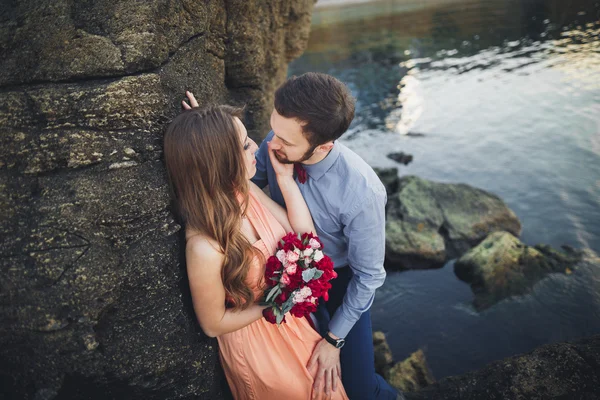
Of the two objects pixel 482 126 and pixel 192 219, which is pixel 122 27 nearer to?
pixel 192 219

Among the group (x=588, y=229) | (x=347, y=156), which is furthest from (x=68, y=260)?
(x=588, y=229)

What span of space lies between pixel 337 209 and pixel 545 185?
968cm

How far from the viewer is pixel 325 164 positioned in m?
3.45

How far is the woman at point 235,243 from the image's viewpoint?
2754 mm

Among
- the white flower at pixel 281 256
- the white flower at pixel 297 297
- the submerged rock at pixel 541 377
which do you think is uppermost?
the white flower at pixel 281 256

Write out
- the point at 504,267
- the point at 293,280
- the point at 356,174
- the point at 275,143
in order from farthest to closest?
the point at 504,267, the point at 356,174, the point at 275,143, the point at 293,280

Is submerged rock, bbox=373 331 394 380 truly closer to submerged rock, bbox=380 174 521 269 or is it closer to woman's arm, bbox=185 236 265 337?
submerged rock, bbox=380 174 521 269

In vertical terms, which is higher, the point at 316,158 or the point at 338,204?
the point at 316,158

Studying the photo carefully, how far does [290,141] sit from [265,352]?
1.79 m

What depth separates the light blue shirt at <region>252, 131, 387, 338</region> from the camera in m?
3.34

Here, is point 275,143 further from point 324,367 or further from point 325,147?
point 324,367

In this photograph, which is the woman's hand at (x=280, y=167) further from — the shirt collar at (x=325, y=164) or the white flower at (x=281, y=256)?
the white flower at (x=281, y=256)

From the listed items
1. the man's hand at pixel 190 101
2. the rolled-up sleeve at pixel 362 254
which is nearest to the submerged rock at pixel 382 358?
the rolled-up sleeve at pixel 362 254

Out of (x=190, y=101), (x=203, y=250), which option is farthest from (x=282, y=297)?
(x=190, y=101)
